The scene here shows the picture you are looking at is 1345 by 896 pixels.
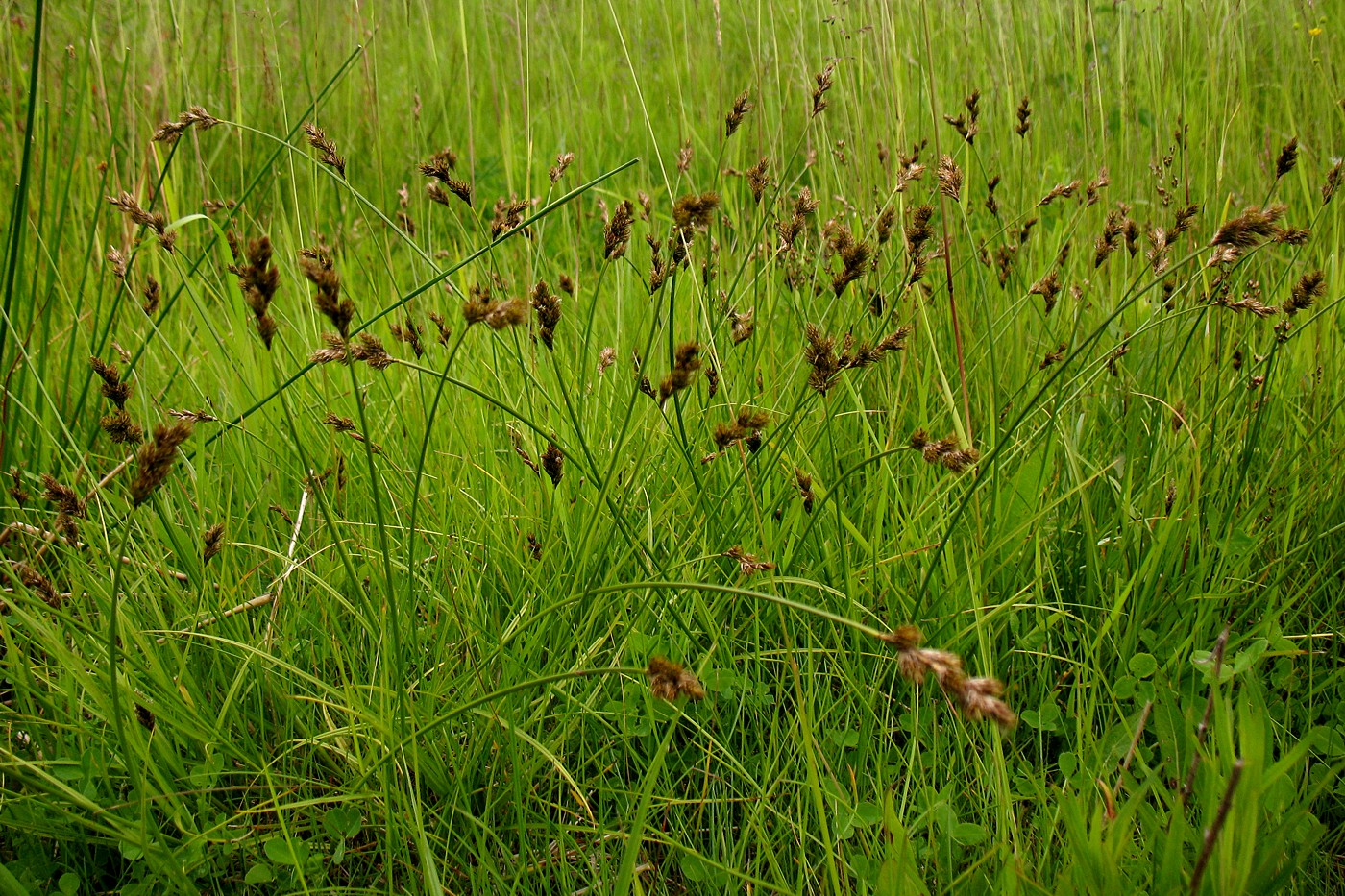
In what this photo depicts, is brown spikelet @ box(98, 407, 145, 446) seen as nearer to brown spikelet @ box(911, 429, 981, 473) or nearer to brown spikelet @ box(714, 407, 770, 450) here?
brown spikelet @ box(714, 407, 770, 450)

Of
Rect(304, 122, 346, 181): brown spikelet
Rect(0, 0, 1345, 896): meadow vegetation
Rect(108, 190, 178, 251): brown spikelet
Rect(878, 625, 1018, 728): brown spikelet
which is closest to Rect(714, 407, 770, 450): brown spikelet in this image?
Rect(0, 0, 1345, 896): meadow vegetation

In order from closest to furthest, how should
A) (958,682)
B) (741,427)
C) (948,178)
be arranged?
(958,682)
(741,427)
(948,178)

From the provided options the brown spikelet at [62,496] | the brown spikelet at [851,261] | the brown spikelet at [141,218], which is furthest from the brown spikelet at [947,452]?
the brown spikelet at [141,218]

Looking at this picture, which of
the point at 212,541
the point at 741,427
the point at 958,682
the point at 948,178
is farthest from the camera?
the point at 948,178

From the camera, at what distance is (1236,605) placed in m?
1.53

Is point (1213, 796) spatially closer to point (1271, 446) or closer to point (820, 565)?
point (820, 565)

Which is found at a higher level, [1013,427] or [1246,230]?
[1246,230]

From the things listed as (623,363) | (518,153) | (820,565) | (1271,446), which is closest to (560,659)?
(820,565)

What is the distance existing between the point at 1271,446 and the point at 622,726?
139 cm

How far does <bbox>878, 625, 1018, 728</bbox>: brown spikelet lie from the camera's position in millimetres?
637

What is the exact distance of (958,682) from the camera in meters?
0.66

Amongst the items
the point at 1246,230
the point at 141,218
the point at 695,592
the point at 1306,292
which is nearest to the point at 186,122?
the point at 141,218

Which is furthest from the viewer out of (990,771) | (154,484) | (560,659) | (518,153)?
(518,153)

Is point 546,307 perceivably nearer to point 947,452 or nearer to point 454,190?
point 454,190
